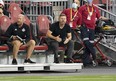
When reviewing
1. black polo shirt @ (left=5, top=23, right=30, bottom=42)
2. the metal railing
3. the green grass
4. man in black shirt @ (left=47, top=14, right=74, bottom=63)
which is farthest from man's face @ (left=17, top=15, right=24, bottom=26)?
the metal railing

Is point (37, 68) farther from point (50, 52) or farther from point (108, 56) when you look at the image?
point (108, 56)

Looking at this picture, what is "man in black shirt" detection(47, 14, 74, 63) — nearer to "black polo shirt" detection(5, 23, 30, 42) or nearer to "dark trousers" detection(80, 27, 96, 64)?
"black polo shirt" detection(5, 23, 30, 42)

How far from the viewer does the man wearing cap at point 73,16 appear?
1944 centimetres

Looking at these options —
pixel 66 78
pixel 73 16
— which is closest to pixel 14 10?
pixel 73 16

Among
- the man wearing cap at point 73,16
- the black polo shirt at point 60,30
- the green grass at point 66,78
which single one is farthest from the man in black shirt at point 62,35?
the green grass at point 66,78

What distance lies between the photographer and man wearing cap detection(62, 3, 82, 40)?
1944cm

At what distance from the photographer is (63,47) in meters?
18.4

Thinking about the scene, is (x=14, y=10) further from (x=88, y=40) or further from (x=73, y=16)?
(x=88, y=40)

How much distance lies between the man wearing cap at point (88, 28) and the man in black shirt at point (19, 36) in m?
2.36

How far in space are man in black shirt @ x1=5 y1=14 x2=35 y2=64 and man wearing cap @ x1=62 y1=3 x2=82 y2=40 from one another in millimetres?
2151

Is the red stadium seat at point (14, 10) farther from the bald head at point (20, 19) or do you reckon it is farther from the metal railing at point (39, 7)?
the bald head at point (20, 19)

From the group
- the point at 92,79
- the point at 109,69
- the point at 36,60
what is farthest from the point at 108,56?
the point at 92,79

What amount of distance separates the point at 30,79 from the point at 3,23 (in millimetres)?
3919

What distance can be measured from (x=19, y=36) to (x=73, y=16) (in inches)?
98.5
